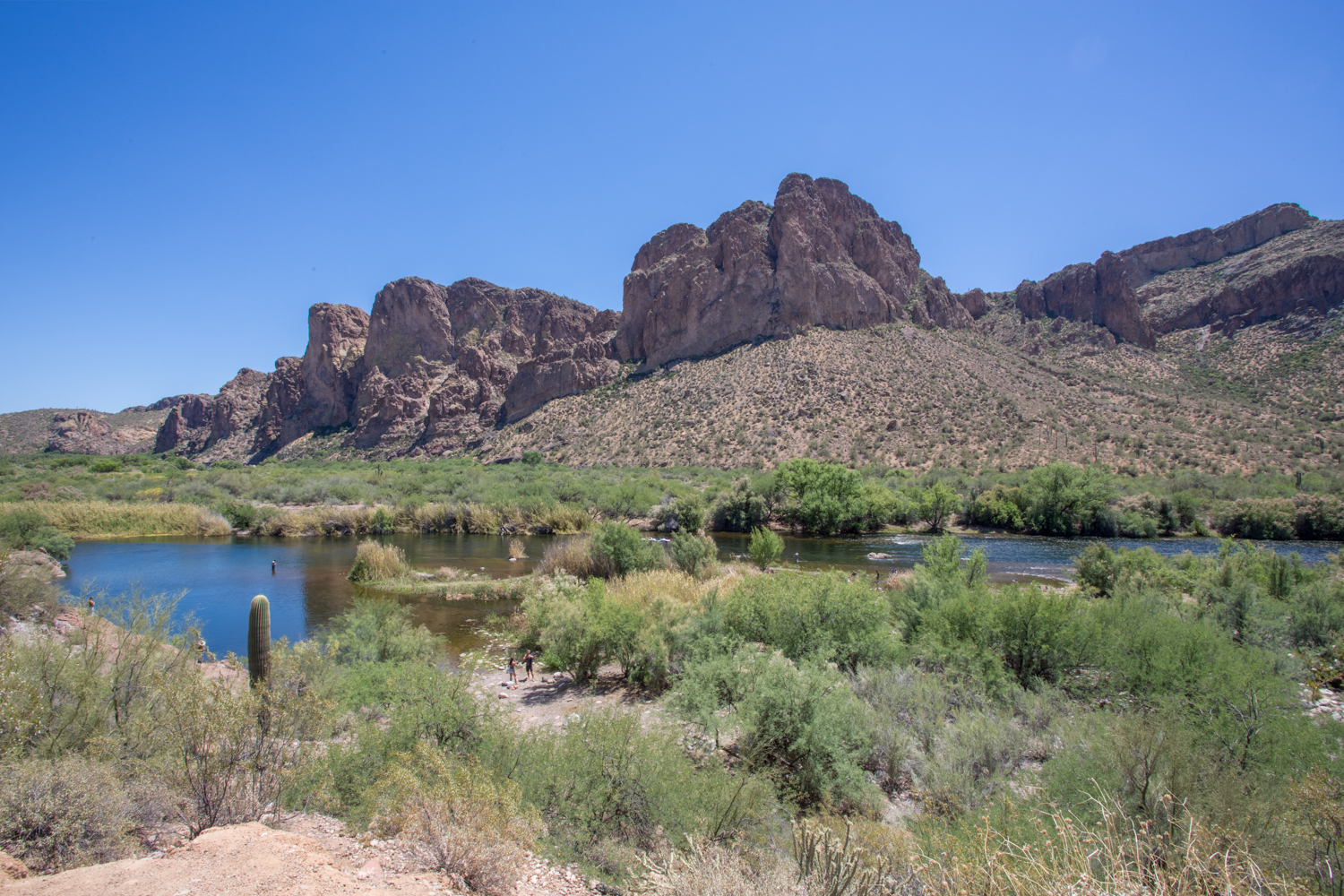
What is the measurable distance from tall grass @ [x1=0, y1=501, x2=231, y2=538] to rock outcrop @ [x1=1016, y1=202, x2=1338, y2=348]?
103307 mm

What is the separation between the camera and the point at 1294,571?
50.0 feet

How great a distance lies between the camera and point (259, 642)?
8828 mm

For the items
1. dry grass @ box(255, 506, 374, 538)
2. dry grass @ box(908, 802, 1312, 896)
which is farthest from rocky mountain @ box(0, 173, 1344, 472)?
dry grass @ box(908, 802, 1312, 896)

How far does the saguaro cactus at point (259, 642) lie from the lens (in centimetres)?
864

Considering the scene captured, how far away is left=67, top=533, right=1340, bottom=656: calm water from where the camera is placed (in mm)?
19844

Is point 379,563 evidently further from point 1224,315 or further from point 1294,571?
point 1224,315

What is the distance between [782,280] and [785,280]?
520mm

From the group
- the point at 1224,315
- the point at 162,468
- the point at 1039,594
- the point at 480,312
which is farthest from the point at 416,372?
the point at 1224,315

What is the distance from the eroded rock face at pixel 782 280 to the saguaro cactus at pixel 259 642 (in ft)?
227

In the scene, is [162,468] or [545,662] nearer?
[545,662]

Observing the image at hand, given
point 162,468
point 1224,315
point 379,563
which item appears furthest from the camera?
point 1224,315

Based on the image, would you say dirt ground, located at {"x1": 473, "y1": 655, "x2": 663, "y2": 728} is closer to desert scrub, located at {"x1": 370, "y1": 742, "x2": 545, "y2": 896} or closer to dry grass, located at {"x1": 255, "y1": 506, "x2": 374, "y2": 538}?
desert scrub, located at {"x1": 370, "y1": 742, "x2": 545, "y2": 896}

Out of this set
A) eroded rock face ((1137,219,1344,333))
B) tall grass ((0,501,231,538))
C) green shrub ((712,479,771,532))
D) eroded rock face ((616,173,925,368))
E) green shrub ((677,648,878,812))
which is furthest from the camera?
eroded rock face ((616,173,925,368))

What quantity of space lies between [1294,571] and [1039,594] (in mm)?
10367
